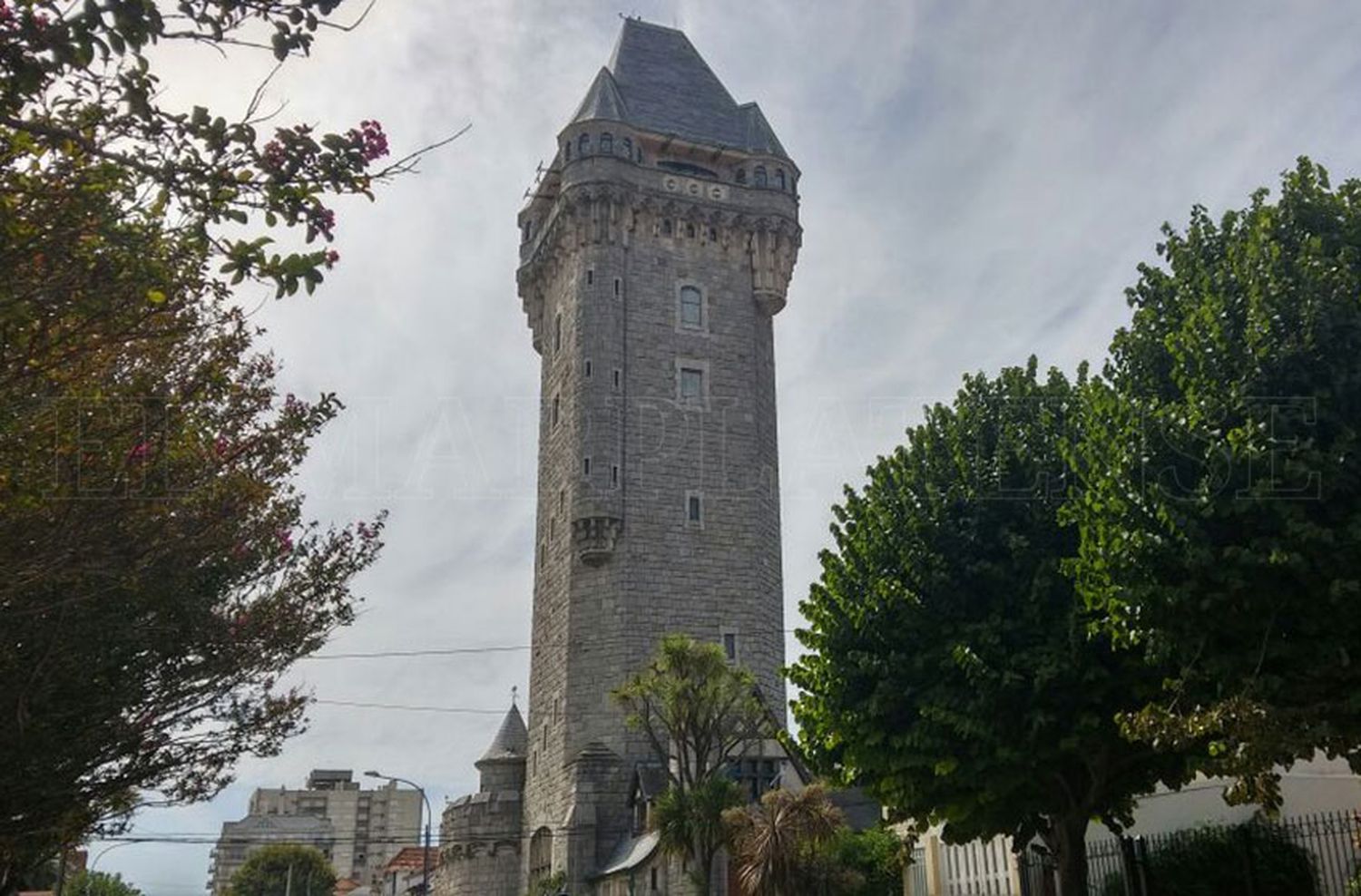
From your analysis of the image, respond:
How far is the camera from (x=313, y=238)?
21.6 ft

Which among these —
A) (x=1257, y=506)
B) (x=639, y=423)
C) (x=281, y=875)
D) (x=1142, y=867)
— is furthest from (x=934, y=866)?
(x=281, y=875)

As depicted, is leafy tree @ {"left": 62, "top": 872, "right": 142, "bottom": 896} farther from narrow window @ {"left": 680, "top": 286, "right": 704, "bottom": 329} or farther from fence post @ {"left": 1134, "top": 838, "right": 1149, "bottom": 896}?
fence post @ {"left": 1134, "top": 838, "right": 1149, "bottom": 896}

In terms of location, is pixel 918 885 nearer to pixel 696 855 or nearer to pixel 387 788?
pixel 696 855

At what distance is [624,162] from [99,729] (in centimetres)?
3938

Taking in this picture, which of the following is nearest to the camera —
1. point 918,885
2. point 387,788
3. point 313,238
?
point 313,238

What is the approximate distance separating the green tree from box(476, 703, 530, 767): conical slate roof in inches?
1443

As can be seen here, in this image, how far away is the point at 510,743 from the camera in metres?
50.6

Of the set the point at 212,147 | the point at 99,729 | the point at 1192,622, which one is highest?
the point at 212,147

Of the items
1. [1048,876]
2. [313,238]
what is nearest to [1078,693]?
[1048,876]

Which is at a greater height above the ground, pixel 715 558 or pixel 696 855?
pixel 715 558

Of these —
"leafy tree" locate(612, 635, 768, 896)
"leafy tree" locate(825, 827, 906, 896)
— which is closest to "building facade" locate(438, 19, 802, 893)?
"leafy tree" locate(612, 635, 768, 896)

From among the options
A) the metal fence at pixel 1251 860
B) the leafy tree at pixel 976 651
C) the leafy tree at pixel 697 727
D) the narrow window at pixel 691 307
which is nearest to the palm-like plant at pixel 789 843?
the leafy tree at pixel 697 727

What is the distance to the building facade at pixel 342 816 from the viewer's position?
139 metres

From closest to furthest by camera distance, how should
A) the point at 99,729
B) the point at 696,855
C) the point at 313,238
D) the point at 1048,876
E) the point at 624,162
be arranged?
the point at 313,238
the point at 99,729
the point at 1048,876
the point at 696,855
the point at 624,162
